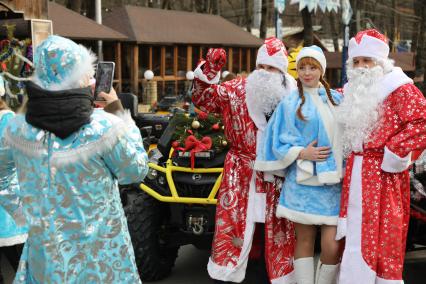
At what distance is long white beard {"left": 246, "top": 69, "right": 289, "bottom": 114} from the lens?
13.0ft

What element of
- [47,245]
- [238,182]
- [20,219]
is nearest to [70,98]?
[47,245]

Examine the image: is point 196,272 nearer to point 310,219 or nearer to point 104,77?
Result: point 310,219

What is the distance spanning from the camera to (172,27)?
25.0 m

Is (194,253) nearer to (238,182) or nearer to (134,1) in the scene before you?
(238,182)

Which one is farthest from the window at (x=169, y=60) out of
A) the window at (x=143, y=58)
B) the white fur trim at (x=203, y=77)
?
the white fur trim at (x=203, y=77)

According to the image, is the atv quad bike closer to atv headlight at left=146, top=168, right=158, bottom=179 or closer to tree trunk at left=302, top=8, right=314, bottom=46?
atv headlight at left=146, top=168, right=158, bottom=179

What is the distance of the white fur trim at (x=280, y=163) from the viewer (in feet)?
12.0

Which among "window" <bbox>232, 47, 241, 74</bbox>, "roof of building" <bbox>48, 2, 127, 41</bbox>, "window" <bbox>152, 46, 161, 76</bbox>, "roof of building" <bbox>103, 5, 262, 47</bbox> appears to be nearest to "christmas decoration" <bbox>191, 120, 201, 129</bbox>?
"roof of building" <bbox>48, 2, 127, 41</bbox>

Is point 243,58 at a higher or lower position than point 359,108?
lower

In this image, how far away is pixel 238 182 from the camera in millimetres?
4125

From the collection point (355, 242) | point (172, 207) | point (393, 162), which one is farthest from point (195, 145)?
point (393, 162)

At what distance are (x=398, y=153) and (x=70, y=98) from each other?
1.84 meters

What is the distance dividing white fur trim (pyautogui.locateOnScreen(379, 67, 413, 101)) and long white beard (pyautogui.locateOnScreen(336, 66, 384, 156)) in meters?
0.03

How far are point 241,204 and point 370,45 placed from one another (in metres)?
1.36
